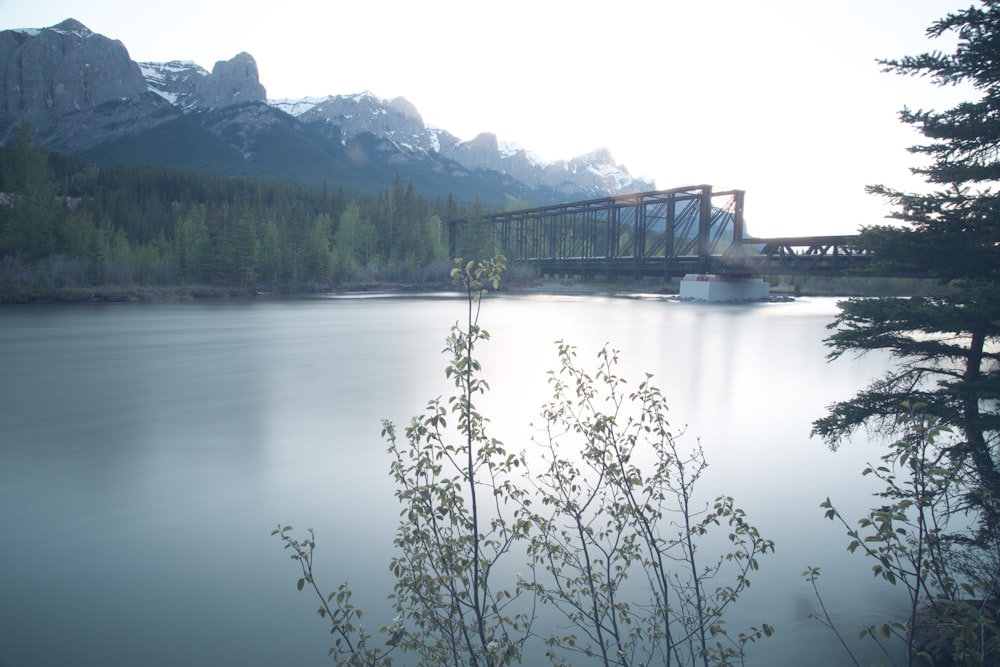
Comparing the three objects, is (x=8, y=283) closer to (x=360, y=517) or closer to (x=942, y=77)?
(x=360, y=517)

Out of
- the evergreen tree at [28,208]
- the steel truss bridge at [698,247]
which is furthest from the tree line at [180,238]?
the steel truss bridge at [698,247]

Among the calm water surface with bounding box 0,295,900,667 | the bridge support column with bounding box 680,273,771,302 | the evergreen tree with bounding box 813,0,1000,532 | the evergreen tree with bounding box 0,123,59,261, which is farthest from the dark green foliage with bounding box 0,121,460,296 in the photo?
the evergreen tree with bounding box 813,0,1000,532

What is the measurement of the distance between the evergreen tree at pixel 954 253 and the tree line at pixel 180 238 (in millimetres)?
51770

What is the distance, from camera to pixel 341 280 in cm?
7100

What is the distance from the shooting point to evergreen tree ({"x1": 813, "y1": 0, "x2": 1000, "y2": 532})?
6164 mm

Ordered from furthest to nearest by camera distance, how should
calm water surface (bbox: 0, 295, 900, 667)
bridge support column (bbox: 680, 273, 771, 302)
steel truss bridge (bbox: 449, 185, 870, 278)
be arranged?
bridge support column (bbox: 680, 273, 771, 302)
steel truss bridge (bbox: 449, 185, 870, 278)
calm water surface (bbox: 0, 295, 900, 667)

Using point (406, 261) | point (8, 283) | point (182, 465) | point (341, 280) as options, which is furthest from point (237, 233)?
point (182, 465)

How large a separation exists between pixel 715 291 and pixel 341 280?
140ft

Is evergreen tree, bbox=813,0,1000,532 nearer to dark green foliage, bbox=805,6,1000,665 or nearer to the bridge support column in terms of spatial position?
dark green foliage, bbox=805,6,1000,665

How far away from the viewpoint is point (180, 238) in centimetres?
6744

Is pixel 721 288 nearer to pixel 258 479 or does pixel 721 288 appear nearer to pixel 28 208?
pixel 258 479

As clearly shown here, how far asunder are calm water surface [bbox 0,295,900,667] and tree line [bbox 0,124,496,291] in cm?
2789

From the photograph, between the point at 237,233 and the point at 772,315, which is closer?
the point at 772,315

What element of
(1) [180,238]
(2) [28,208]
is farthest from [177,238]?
(2) [28,208]
